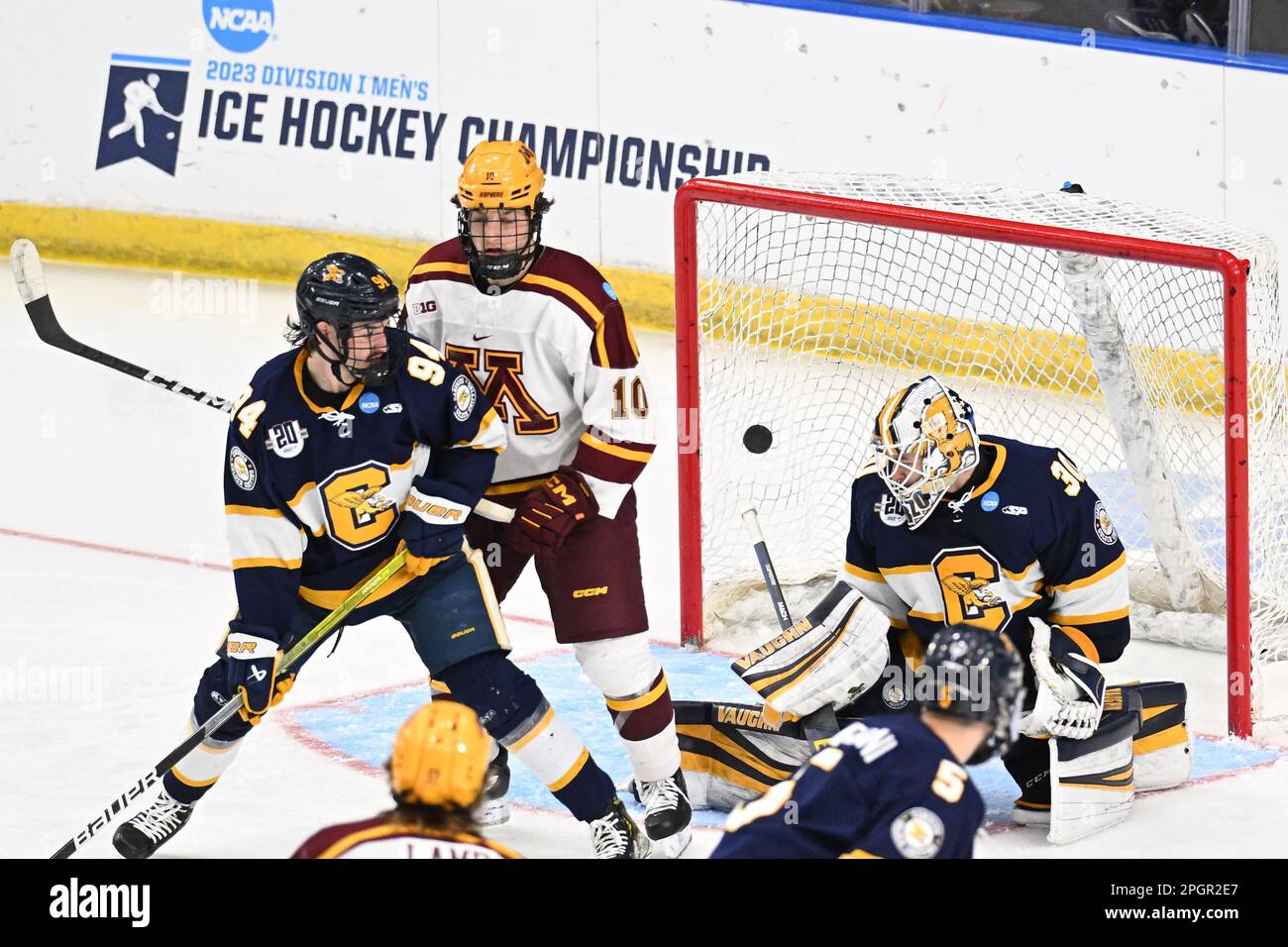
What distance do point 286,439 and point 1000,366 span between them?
8.38ft

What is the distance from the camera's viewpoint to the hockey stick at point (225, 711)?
3543 mm

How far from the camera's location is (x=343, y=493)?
141 inches

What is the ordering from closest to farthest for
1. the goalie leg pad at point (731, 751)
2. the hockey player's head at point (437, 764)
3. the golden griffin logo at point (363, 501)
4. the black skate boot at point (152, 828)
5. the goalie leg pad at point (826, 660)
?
the hockey player's head at point (437, 764)
the golden griffin logo at point (363, 501)
the black skate boot at point (152, 828)
the goalie leg pad at point (826, 660)
the goalie leg pad at point (731, 751)

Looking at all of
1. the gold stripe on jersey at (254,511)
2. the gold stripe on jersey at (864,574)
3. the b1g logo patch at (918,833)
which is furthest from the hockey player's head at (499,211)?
the b1g logo patch at (918,833)

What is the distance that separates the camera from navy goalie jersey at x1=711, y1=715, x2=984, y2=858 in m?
2.46

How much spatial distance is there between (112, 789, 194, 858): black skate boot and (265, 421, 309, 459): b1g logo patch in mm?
704

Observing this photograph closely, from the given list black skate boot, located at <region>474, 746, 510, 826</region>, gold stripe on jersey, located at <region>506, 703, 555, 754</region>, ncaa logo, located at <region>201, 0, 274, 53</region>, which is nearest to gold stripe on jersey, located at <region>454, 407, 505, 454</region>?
gold stripe on jersey, located at <region>506, 703, 555, 754</region>

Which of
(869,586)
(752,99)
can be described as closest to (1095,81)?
(752,99)

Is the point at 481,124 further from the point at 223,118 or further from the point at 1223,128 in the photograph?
the point at 1223,128

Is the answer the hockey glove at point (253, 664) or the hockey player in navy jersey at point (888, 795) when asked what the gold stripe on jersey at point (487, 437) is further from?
the hockey player in navy jersey at point (888, 795)

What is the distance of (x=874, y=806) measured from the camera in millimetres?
2500

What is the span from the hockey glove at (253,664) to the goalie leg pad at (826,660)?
0.96 metres

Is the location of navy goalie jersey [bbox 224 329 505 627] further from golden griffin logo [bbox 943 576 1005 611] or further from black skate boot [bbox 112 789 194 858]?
golden griffin logo [bbox 943 576 1005 611]
